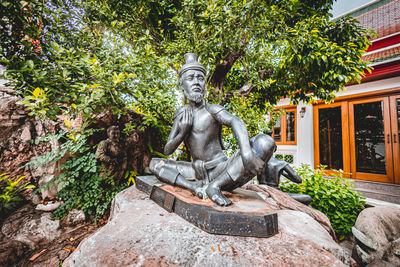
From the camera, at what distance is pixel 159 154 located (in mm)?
3906

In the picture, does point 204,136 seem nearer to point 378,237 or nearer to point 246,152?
point 246,152

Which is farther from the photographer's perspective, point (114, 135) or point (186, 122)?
point (114, 135)

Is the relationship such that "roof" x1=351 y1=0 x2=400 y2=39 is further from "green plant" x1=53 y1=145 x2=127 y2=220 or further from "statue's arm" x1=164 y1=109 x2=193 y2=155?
"green plant" x1=53 y1=145 x2=127 y2=220

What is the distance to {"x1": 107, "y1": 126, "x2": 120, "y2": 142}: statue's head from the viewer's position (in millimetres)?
3135

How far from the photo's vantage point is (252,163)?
138 centimetres

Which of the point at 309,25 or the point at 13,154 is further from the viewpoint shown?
the point at 13,154

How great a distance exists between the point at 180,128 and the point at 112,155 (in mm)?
1928

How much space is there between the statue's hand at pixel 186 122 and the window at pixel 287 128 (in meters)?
6.42

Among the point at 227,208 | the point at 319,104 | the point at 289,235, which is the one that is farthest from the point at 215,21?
the point at 319,104

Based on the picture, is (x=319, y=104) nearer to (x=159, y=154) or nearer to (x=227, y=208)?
(x=159, y=154)

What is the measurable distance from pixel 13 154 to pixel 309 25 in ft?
17.7

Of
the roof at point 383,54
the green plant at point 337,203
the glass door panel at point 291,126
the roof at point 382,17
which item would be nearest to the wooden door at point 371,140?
the roof at point 383,54

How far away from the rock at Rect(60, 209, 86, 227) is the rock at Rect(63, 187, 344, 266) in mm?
1995

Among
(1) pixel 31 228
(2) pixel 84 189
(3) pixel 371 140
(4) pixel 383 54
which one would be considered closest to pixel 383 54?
(4) pixel 383 54
